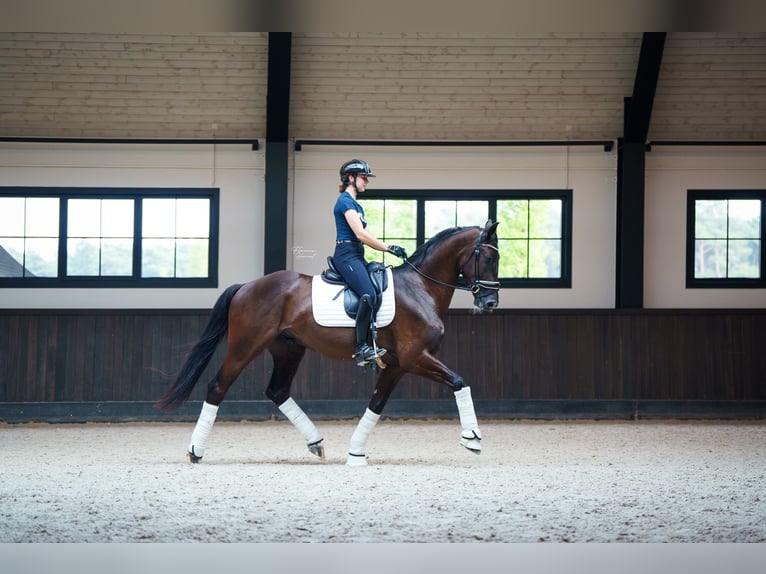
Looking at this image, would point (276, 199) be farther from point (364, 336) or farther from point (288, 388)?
point (364, 336)

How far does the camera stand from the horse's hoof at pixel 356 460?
5797 mm

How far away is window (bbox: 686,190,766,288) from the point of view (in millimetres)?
9344

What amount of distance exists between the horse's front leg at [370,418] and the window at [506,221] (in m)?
3.38

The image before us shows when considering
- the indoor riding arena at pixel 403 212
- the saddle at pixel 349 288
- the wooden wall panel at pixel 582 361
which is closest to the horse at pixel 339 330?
the saddle at pixel 349 288

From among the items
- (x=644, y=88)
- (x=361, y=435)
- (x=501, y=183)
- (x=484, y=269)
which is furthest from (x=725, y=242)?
(x=361, y=435)

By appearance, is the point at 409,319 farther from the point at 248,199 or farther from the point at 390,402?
the point at 248,199

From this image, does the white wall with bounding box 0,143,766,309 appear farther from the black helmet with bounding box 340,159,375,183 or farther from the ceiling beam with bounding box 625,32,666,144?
the black helmet with bounding box 340,159,375,183

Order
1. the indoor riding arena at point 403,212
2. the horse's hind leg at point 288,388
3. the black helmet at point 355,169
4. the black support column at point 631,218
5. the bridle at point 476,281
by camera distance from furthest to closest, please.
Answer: the black support column at point 631,218 < the indoor riding arena at point 403,212 < the horse's hind leg at point 288,388 < the bridle at point 476,281 < the black helmet at point 355,169

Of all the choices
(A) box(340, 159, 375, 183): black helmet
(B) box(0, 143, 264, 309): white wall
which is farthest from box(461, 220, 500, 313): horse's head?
(B) box(0, 143, 264, 309): white wall

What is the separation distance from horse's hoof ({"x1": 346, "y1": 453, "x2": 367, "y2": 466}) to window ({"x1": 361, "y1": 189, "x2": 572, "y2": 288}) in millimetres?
3668

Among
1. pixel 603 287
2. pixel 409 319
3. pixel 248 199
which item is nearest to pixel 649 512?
pixel 409 319

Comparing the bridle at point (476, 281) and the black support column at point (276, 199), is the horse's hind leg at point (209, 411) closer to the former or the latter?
the bridle at point (476, 281)

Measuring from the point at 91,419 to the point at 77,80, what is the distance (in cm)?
321
